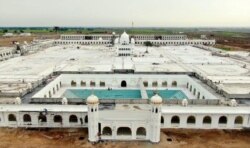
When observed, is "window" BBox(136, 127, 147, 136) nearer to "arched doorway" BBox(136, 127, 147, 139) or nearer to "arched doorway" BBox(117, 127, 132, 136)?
"arched doorway" BBox(136, 127, 147, 139)

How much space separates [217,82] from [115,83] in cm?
1779

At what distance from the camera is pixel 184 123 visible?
3170cm

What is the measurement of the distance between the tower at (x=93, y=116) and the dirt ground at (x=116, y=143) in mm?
858

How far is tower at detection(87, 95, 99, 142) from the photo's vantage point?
27141mm

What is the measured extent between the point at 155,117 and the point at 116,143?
4835 mm

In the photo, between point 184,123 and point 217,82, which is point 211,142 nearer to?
point 184,123

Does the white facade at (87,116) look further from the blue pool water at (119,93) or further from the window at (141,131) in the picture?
the blue pool water at (119,93)

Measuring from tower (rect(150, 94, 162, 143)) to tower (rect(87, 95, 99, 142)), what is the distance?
5.63 meters

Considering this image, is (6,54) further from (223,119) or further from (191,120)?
(223,119)

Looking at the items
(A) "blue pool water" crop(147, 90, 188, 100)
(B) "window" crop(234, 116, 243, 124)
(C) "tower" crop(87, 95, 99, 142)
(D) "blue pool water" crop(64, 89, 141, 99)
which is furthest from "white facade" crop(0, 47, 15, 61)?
(B) "window" crop(234, 116, 243, 124)

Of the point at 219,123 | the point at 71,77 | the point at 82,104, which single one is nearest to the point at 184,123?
the point at 219,123

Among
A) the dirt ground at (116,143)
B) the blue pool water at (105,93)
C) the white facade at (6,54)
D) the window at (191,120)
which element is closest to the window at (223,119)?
the dirt ground at (116,143)

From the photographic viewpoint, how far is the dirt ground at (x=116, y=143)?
2739 centimetres

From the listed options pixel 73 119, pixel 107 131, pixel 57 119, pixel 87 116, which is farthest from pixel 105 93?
pixel 107 131
